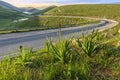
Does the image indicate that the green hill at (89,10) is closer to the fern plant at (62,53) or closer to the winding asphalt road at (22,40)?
the winding asphalt road at (22,40)

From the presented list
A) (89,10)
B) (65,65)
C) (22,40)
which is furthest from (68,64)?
(89,10)

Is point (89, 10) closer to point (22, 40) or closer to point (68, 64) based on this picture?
point (22, 40)

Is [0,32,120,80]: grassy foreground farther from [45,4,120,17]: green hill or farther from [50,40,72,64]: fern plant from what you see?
[45,4,120,17]: green hill

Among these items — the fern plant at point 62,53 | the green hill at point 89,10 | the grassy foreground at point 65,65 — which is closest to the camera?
the grassy foreground at point 65,65

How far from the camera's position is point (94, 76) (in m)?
8.94

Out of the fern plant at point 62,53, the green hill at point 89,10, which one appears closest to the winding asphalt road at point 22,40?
the fern plant at point 62,53

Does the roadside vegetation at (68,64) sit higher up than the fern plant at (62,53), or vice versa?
the fern plant at (62,53)

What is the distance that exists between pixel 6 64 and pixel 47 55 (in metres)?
1.44

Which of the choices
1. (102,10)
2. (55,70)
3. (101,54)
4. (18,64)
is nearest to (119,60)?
(101,54)

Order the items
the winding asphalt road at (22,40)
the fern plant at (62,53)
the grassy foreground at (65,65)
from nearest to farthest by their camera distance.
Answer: the grassy foreground at (65,65) < the fern plant at (62,53) < the winding asphalt road at (22,40)

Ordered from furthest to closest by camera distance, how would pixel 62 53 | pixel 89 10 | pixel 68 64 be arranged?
pixel 89 10, pixel 62 53, pixel 68 64

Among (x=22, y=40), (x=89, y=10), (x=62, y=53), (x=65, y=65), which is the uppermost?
(x=62, y=53)

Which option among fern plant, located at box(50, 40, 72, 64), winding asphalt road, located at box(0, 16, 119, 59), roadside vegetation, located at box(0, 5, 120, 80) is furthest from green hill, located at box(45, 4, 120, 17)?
fern plant, located at box(50, 40, 72, 64)

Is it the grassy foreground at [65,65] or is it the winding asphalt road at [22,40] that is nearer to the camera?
the grassy foreground at [65,65]
